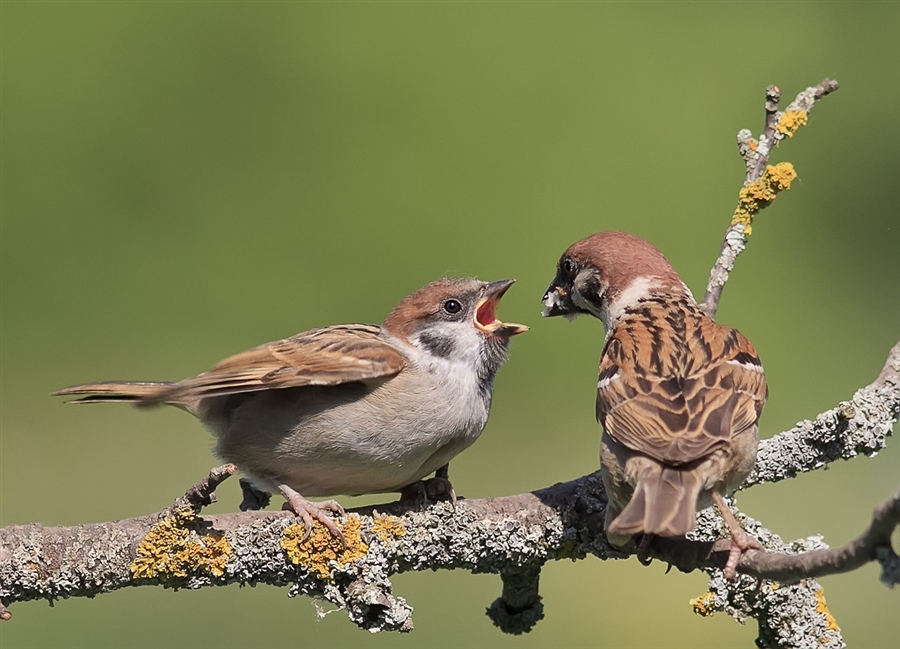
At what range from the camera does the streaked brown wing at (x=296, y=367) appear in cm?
386

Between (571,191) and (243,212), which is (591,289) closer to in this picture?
(571,191)

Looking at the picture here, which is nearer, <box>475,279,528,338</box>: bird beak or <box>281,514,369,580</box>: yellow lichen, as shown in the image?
<box>281,514,369,580</box>: yellow lichen

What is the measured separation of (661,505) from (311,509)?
0.90 meters

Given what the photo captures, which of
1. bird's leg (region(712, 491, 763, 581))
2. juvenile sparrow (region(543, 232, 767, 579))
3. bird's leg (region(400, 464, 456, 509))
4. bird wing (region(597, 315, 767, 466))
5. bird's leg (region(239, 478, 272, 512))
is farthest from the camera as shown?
bird's leg (region(239, 478, 272, 512))

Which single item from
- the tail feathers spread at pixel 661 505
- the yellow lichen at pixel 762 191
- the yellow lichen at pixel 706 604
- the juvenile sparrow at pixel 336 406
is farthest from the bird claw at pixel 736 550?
the yellow lichen at pixel 762 191

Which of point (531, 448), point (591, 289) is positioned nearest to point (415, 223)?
point (531, 448)

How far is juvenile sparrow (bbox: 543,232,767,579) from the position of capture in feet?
10.5

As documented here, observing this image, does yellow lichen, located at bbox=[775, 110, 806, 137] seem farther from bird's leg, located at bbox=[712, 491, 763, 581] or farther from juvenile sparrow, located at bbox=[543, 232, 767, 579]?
bird's leg, located at bbox=[712, 491, 763, 581]

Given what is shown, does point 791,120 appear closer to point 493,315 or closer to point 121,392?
point 493,315

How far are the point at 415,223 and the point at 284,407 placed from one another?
3296mm

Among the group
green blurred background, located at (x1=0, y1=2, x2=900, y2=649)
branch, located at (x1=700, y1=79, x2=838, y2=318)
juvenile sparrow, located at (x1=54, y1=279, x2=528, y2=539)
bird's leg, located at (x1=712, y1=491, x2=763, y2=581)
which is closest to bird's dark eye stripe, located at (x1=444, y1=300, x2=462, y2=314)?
juvenile sparrow, located at (x1=54, y1=279, x2=528, y2=539)

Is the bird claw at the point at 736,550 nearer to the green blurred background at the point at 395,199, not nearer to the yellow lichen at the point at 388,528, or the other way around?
the yellow lichen at the point at 388,528

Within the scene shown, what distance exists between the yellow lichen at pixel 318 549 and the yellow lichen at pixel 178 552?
6.4 inches

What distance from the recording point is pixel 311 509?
3.52 m
